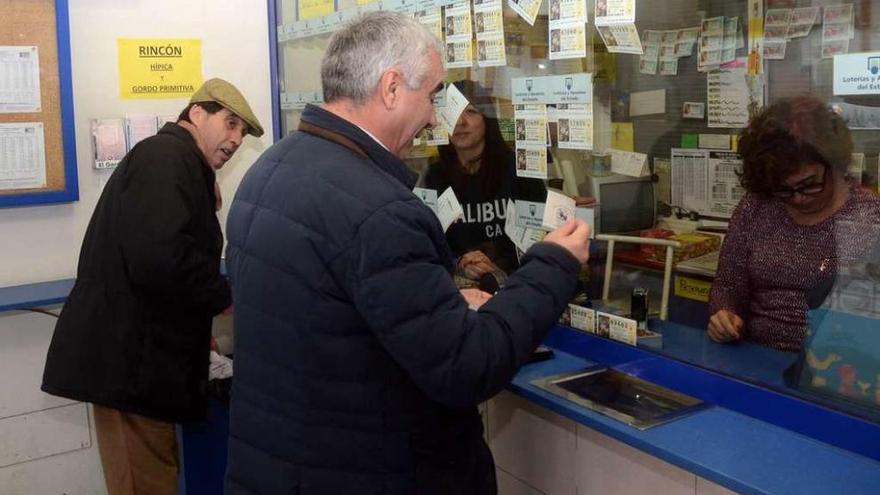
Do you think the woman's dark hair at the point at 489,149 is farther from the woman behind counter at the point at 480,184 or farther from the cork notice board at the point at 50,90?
the cork notice board at the point at 50,90

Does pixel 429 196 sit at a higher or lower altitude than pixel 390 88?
lower

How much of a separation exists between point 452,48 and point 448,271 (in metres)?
0.99

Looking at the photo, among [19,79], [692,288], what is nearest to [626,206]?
[692,288]

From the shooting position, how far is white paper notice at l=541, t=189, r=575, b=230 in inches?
78.3

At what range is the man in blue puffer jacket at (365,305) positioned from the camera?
1236 millimetres

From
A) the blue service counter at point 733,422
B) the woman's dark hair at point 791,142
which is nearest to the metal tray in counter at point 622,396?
the blue service counter at point 733,422

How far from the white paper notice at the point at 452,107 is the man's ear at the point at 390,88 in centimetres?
86

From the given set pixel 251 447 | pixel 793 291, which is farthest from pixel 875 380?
→ pixel 251 447

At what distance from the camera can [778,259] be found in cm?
191

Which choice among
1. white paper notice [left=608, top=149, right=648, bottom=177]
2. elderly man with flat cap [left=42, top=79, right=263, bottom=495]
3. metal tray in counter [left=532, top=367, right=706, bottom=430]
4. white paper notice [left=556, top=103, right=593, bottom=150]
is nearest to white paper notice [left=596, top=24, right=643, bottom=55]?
white paper notice [left=556, top=103, right=593, bottom=150]

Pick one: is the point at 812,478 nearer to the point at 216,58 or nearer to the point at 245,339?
the point at 245,339

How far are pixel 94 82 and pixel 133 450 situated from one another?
50.8 inches

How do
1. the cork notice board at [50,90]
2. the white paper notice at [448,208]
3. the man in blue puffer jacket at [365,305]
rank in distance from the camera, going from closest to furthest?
the man in blue puffer jacket at [365,305]
the white paper notice at [448,208]
the cork notice board at [50,90]

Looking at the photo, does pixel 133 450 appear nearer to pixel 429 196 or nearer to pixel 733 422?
pixel 429 196
